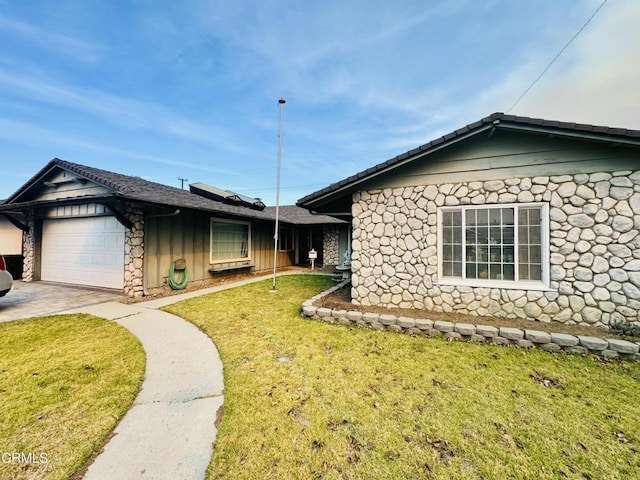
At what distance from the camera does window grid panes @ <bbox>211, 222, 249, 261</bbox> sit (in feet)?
34.9

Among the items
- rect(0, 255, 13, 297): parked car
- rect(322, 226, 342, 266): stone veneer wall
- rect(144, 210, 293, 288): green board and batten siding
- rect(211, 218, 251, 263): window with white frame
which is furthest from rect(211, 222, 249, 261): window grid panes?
rect(322, 226, 342, 266): stone veneer wall

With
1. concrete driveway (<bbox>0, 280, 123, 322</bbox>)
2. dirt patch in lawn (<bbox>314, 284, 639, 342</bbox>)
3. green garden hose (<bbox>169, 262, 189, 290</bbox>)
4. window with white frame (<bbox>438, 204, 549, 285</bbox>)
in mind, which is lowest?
concrete driveway (<bbox>0, 280, 123, 322</bbox>)

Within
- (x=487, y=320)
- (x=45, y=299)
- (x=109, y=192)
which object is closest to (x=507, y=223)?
(x=487, y=320)

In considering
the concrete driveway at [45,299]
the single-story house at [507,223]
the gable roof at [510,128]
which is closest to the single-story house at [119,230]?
the concrete driveway at [45,299]

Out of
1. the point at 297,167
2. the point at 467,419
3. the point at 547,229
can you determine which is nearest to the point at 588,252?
the point at 547,229

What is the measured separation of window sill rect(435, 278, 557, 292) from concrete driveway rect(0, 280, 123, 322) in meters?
8.82

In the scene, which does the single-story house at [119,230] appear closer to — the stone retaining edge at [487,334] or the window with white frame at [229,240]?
the window with white frame at [229,240]

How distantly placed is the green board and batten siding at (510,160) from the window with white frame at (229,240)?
740cm

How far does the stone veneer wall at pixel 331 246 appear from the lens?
16328mm

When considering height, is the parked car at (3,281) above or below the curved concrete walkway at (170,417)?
above

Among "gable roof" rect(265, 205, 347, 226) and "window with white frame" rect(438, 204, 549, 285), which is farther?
"gable roof" rect(265, 205, 347, 226)

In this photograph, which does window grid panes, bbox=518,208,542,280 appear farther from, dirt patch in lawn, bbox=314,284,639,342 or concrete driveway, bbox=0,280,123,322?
concrete driveway, bbox=0,280,123,322

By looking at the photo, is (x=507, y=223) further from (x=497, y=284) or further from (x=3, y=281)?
(x=3, y=281)

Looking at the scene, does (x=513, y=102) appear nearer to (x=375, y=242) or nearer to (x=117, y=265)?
(x=375, y=242)
